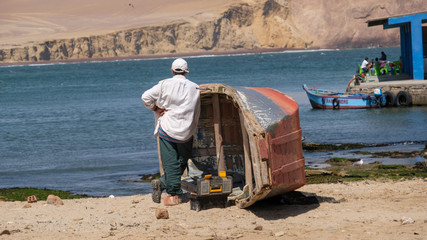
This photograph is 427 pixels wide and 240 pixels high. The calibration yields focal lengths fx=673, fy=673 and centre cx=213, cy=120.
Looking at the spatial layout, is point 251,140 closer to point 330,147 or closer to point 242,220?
point 242,220

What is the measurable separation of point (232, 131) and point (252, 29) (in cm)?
19047

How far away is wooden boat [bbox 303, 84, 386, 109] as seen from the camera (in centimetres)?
3093

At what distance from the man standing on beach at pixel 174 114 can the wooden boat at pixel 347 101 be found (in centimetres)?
2317

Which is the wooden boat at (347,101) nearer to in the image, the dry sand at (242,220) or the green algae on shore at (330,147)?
the green algae on shore at (330,147)

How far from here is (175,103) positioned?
8875mm

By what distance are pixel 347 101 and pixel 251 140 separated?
24278mm

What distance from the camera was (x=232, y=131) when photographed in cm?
1001

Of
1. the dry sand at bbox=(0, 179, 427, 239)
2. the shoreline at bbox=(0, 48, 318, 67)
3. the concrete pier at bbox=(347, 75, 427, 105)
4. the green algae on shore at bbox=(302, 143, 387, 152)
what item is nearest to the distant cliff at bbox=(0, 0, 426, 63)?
the shoreline at bbox=(0, 48, 318, 67)

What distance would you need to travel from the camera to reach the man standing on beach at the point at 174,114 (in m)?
8.84

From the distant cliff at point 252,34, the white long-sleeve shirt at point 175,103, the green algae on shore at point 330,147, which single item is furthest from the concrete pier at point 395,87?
the distant cliff at point 252,34

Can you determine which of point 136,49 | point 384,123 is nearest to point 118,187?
point 384,123

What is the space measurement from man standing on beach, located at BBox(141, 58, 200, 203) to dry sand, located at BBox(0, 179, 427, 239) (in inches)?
27.6

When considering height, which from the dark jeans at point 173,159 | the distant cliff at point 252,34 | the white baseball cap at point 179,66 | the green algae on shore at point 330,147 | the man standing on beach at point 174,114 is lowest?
the green algae on shore at point 330,147

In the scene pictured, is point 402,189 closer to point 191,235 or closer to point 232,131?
point 232,131
